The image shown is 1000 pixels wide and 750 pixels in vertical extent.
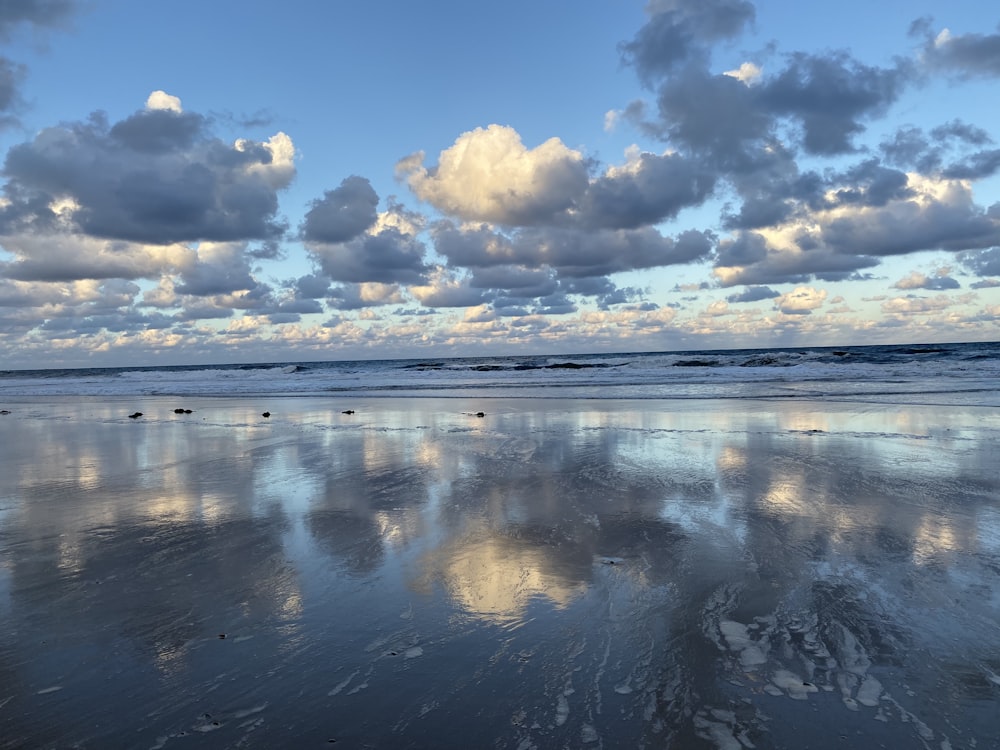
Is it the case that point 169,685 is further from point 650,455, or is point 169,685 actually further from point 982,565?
point 650,455

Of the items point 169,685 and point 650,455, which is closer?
point 169,685

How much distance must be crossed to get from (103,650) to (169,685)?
23.5 inches

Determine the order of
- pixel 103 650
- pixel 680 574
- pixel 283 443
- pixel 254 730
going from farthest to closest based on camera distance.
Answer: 1. pixel 283 443
2. pixel 680 574
3. pixel 103 650
4. pixel 254 730

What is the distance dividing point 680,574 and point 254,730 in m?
2.73

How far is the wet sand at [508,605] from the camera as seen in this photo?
8.71ft

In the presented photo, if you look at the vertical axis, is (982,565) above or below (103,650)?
below

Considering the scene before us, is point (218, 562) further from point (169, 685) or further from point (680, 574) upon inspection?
point (680, 574)

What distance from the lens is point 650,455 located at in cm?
920

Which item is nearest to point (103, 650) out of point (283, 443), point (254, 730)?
point (254, 730)

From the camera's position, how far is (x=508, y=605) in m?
3.80

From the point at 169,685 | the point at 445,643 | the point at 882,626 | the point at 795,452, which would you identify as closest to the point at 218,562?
the point at 169,685

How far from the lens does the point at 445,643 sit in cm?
331

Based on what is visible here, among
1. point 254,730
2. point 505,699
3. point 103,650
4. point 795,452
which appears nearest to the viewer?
point 254,730

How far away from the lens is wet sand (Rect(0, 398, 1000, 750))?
2.65 meters
